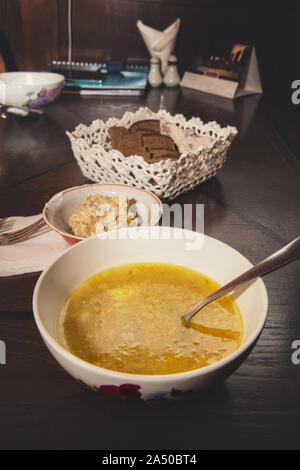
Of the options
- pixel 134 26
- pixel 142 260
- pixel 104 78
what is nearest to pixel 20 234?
pixel 142 260

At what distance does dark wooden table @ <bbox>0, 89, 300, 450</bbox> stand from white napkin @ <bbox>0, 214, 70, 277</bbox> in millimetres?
22

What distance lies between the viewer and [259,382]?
0.57m

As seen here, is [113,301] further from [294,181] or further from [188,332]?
[294,181]

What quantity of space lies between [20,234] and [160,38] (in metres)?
2.56

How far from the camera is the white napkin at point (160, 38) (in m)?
2.89

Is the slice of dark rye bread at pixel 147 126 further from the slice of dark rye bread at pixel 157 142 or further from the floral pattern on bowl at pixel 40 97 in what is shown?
the floral pattern on bowl at pixel 40 97

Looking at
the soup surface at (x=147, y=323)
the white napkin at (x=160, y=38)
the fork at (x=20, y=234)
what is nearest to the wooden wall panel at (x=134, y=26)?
the white napkin at (x=160, y=38)

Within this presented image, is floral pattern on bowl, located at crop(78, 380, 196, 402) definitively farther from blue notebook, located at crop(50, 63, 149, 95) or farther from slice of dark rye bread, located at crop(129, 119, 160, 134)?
blue notebook, located at crop(50, 63, 149, 95)

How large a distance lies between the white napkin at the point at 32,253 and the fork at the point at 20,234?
0.01 metres

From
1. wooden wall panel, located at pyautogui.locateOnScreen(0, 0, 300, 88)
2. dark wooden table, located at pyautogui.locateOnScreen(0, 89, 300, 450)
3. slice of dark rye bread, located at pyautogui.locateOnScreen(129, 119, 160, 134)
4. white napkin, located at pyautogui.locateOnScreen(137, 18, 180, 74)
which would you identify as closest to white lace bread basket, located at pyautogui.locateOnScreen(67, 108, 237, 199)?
dark wooden table, located at pyautogui.locateOnScreen(0, 89, 300, 450)

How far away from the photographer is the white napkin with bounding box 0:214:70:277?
78 cm
